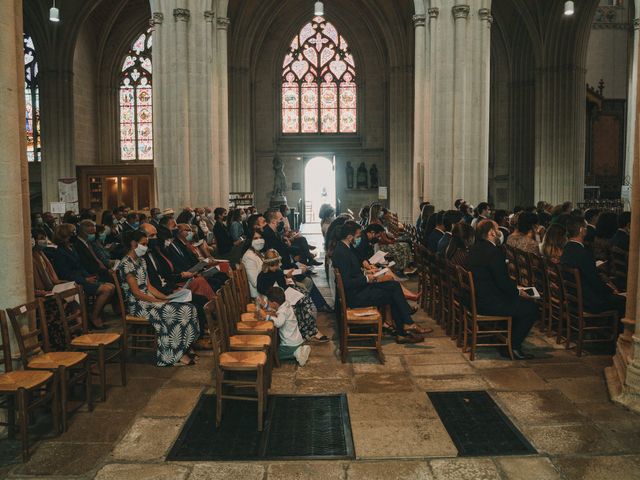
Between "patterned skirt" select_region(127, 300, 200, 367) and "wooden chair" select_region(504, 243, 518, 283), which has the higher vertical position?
"wooden chair" select_region(504, 243, 518, 283)

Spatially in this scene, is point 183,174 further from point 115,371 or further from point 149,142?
point 149,142

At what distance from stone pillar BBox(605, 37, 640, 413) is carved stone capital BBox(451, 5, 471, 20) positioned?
37.0ft

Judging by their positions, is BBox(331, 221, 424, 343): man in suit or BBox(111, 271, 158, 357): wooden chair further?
BBox(331, 221, 424, 343): man in suit

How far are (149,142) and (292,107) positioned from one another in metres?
6.95

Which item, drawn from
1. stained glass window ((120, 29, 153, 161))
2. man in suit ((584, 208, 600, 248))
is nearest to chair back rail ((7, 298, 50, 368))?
man in suit ((584, 208, 600, 248))

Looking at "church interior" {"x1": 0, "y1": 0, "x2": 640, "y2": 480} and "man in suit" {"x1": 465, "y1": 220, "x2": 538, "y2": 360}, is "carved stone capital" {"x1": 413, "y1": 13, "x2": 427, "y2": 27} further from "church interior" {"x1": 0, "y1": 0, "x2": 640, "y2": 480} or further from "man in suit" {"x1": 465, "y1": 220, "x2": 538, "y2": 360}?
"man in suit" {"x1": 465, "y1": 220, "x2": 538, "y2": 360}

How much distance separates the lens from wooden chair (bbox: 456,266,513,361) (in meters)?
7.17

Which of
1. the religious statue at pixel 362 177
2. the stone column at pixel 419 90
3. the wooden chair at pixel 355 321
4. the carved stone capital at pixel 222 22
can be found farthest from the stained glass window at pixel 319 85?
the wooden chair at pixel 355 321

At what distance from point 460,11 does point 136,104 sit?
717 inches

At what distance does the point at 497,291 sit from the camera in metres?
7.38

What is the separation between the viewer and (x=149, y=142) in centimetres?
3066

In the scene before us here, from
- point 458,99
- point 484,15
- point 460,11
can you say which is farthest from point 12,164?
point 484,15

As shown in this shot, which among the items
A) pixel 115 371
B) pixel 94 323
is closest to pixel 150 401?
pixel 115 371

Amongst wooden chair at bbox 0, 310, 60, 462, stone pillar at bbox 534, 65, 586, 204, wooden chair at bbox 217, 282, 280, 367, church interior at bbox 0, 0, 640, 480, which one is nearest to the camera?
wooden chair at bbox 0, 310, 60, 462
